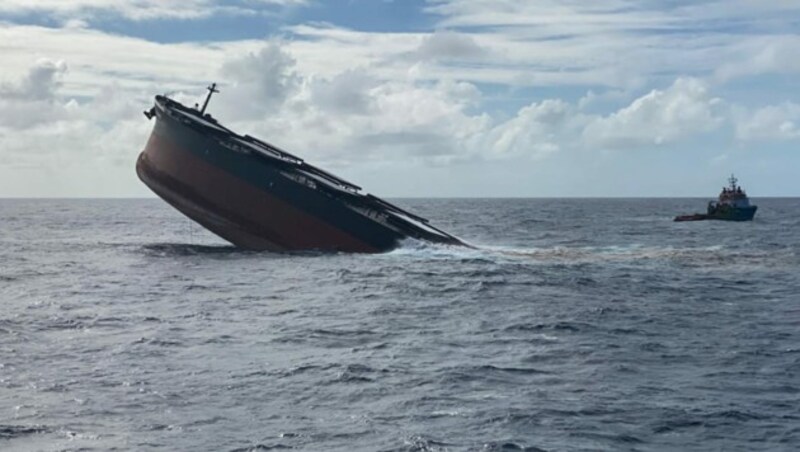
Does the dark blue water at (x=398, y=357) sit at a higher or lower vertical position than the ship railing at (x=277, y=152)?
lower

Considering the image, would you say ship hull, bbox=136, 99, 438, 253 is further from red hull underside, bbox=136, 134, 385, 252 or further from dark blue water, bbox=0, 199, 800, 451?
dark blue water, bbox=0, 199, 800, 451

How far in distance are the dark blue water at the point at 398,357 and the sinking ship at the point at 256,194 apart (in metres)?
2.68

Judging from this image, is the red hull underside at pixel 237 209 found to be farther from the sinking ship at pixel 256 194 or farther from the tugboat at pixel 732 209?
the tugboat at pixel 732 209

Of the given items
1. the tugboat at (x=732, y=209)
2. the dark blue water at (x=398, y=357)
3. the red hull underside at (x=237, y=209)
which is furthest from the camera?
the tugboat at (x=732, y=209)

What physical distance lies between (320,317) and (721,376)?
44.9ft

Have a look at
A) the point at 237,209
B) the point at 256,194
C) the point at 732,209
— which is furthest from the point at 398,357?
the point at 732,209

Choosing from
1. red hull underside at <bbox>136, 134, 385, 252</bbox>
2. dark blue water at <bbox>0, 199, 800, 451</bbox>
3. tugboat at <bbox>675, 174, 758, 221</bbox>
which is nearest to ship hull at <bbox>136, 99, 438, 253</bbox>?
red hull underside at <bbox>136, 134, 385, 252</bbox>

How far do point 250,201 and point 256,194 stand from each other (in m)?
0.62

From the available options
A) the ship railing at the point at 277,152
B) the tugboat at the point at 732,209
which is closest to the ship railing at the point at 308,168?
the ship railing at the point at 277,152

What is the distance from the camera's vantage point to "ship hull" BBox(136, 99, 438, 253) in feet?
149

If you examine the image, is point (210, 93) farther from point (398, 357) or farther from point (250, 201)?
point (398, 357)

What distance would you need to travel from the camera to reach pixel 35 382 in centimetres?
1917

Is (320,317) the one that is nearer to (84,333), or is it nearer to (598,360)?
(84,333)

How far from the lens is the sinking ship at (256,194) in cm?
4559
